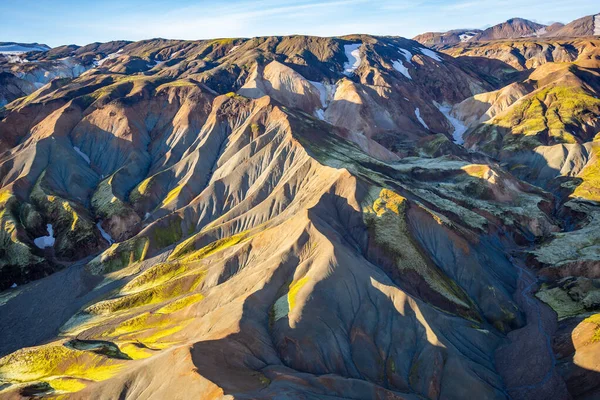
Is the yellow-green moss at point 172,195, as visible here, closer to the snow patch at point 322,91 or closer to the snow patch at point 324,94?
the snow patch at point 324,94

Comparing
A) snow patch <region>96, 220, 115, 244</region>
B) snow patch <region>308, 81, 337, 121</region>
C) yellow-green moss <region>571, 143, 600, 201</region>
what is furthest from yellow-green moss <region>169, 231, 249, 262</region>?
snow patch <region>308, 81, 337, 121</region>

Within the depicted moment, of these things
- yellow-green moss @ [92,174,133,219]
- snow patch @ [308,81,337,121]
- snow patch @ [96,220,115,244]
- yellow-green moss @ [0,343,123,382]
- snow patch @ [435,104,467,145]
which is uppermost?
snow patch @ [308,81,337,121]

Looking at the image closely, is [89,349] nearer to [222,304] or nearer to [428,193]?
[222,304]

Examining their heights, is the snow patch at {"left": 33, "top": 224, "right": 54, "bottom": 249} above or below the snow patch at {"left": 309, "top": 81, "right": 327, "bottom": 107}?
below

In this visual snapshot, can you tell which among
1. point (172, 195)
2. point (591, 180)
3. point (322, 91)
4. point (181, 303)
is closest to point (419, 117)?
point (322, 91)

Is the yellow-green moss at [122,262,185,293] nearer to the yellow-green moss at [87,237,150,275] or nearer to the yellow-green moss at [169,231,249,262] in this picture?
the yellow-green moss at [169,231,249,262]

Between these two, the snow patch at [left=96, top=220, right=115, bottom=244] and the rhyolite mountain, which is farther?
the snow patch at [left=96, top=220, right=115, bottom=244]

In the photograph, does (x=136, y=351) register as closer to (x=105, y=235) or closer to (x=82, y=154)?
(x=105, y=235)
